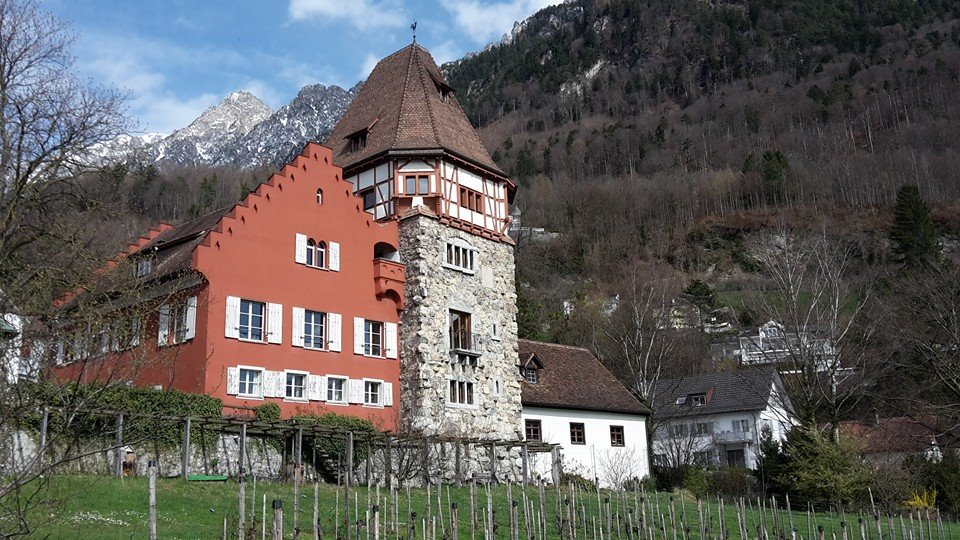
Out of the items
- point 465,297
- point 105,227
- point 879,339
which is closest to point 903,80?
point 879,339

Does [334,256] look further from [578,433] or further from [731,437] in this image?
[731,437]

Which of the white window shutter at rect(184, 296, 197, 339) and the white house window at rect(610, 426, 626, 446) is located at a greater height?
the white window shutter at rect(184, 296, 197, 339)

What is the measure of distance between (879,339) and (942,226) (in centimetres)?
6361

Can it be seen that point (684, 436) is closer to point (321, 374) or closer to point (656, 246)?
point (321, 374)

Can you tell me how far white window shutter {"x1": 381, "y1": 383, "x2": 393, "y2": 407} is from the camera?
34219 millimetres

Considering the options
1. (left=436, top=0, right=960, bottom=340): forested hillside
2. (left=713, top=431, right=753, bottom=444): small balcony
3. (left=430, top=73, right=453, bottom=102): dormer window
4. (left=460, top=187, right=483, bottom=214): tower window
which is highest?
(left=436, top=0, right=960, bottom=340): forested hillside

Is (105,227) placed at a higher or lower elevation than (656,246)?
lower

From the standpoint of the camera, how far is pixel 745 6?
197 m

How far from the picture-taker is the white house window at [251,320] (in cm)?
3036

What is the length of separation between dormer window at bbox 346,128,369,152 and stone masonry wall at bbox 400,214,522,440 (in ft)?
16.8

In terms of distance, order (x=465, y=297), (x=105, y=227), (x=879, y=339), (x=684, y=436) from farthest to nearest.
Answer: (x=684, y=436) → (x=879, y=339) → (x=465, y=297) → (x=105, y=227)

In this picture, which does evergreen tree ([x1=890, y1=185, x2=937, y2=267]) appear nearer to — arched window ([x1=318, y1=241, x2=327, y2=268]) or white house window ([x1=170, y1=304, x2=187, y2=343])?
arched window ([x1=318, y1=241, x2=327, y2=268])

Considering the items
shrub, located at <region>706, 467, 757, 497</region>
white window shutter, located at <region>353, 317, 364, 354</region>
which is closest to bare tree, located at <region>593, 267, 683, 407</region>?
shrub, located at <region>706, 467, 757, 497</region>

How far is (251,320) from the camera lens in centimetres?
3073
